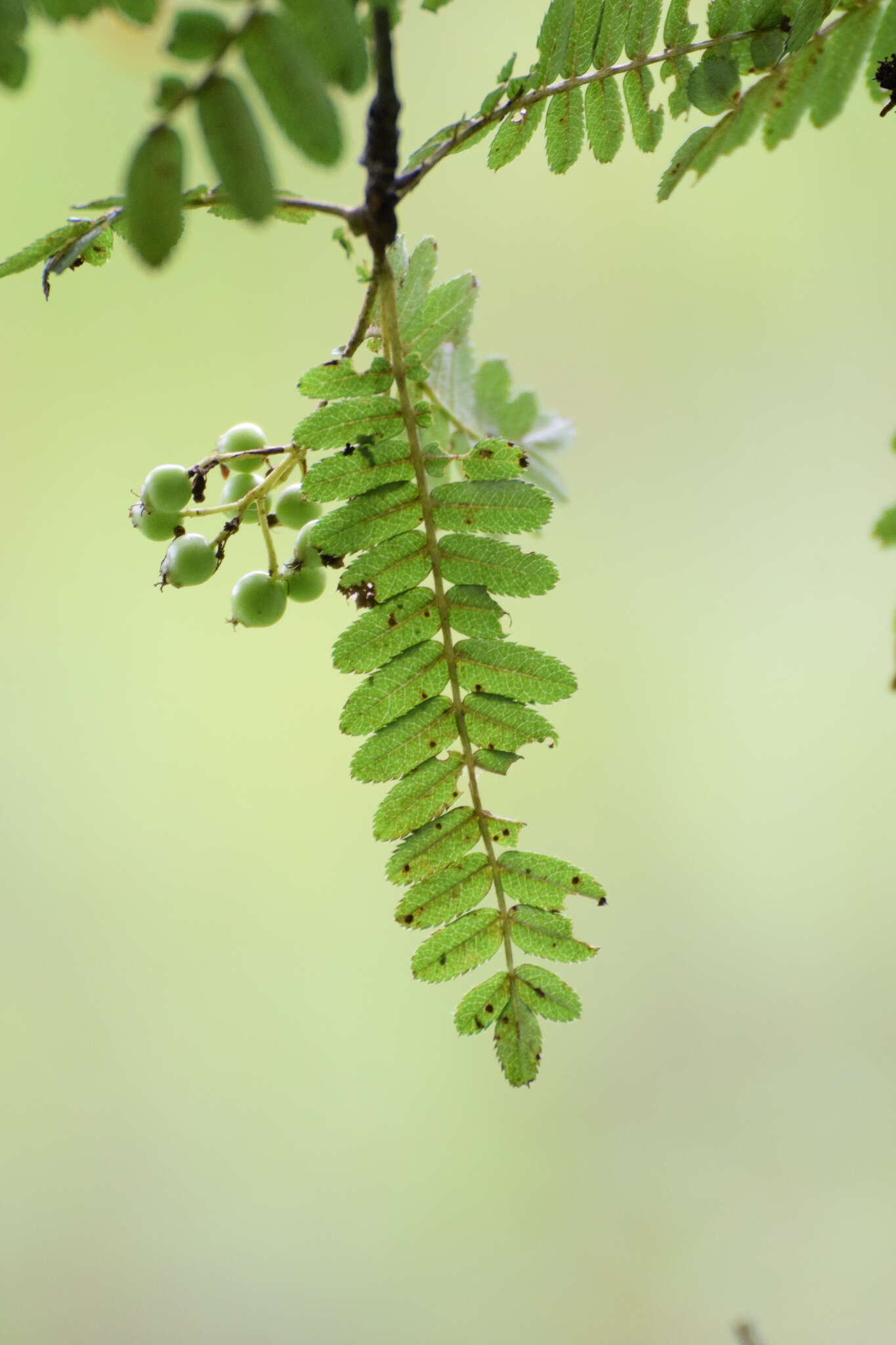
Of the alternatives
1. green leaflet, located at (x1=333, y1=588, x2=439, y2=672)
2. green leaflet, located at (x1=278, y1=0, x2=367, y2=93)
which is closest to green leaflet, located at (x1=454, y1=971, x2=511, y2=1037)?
green leaflet, located at (x1=333, y1=588, x2=439, y2=672)

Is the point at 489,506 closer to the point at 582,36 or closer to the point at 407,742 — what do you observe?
the point at 407,742

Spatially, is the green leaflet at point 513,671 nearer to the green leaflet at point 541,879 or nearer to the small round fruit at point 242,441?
the green leaflet at point 541,879

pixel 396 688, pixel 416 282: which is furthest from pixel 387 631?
pixel 416 282

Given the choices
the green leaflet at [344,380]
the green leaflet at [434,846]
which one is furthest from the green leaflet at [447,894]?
the green leaflet at [344,380]

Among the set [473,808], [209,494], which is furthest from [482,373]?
→ [209,494]

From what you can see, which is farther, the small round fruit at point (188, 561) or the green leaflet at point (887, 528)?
the small round fruit at point (188, 561)

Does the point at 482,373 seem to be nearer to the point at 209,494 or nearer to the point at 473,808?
the point at 473,808
